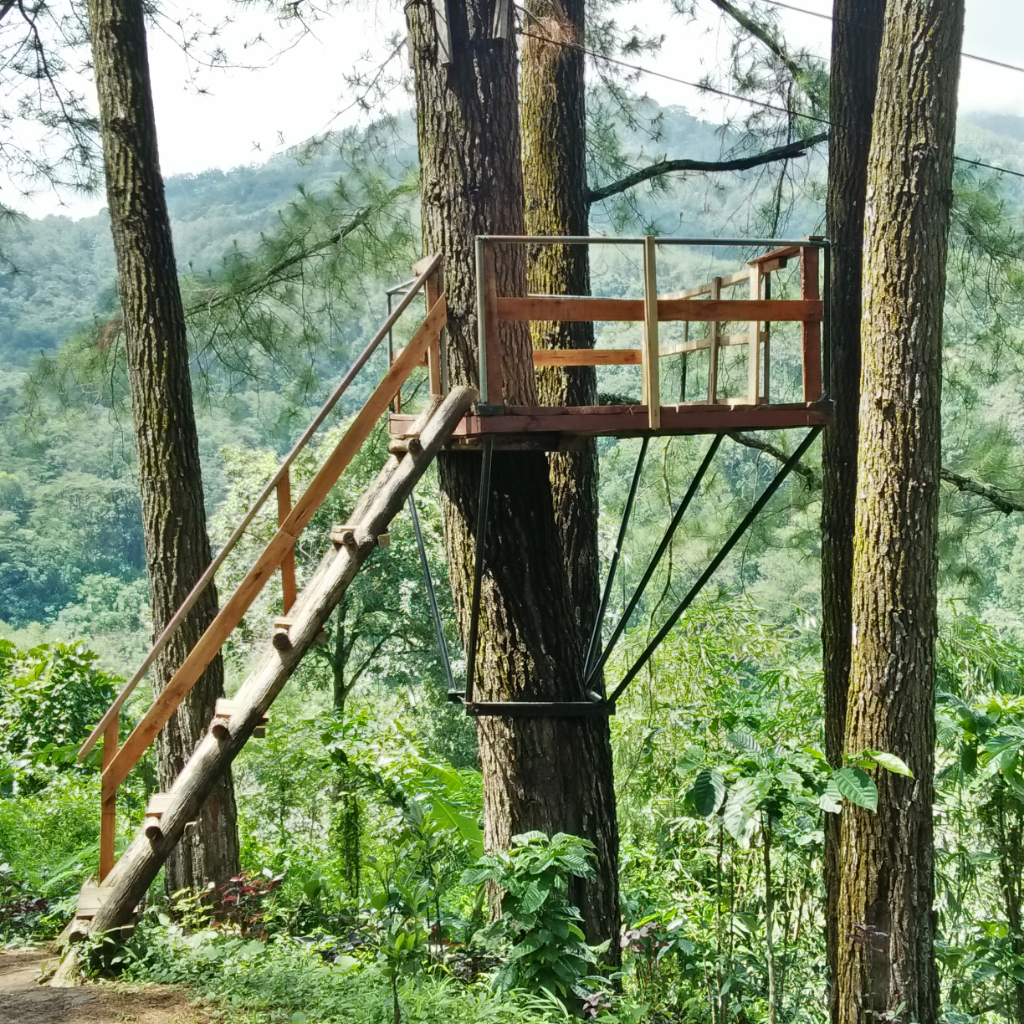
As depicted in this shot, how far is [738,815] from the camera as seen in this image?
366 centimetres

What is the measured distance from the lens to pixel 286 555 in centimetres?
452

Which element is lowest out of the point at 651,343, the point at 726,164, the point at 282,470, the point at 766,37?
the point at 282,470

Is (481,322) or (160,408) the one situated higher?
(481,322)

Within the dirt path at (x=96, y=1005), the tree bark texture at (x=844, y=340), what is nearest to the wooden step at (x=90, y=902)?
the dirt path at (x=96, y=1005)

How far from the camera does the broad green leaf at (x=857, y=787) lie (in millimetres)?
3883

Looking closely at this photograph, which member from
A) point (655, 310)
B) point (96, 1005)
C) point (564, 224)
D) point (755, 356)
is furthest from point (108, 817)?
point (564, 224)

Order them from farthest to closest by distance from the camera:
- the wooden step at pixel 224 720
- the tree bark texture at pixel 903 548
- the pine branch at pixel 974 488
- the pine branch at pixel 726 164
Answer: the pine branch at pixel 726 164
the pine branch at pixel 974 488
the tree bark texture at pixel 903 548
the wooden step at pixel 224 720

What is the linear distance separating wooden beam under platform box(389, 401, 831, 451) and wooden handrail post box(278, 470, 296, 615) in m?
0.56

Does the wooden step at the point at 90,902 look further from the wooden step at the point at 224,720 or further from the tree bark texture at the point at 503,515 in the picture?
the tree bark texture at the point at 503,515

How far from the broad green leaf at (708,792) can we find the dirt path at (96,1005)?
1.93 metres

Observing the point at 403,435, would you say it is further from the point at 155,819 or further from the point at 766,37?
the point at 766,37

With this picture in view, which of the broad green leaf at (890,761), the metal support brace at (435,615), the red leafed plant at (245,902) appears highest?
the metal support brace at (435,615)

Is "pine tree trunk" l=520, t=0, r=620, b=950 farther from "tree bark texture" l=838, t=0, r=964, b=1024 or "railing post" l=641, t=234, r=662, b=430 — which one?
"tree bark texture" l=838, t=0, r=964, b=1024

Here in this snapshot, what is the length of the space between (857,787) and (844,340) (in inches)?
97.9
